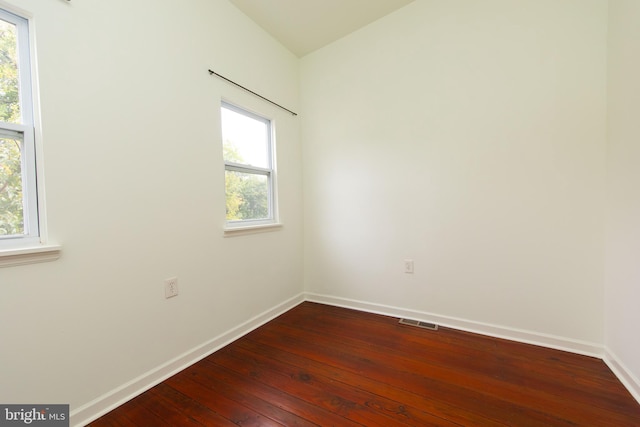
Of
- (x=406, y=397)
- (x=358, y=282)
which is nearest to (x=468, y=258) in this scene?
(x=358, y=282)

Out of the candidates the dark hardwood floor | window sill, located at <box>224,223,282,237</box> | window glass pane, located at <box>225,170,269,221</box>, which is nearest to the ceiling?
window glass pane, located at <box>225,170,269,221</box>

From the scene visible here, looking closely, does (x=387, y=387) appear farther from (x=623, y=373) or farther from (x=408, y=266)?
(x=623, y=373)

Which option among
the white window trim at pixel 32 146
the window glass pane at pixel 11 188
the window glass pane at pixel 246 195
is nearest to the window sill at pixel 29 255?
the white window trim at pixel 32 146

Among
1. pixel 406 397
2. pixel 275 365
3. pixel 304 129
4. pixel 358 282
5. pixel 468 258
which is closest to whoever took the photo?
pixel 406 397

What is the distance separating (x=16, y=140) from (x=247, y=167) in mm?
1372

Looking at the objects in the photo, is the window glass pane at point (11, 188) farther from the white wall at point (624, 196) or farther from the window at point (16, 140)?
the white wall at point (624, 196)

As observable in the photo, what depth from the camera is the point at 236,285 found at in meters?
2.14

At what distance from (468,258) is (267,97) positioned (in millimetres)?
2322

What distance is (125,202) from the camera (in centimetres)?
146

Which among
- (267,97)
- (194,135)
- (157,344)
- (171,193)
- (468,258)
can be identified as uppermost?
(267,97)

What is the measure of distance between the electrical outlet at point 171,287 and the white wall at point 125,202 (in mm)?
37

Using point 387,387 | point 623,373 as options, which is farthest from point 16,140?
point 623,373

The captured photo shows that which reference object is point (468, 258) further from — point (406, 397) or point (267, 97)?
point (267, 97)

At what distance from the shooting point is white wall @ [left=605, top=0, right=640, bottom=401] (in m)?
1.39
